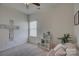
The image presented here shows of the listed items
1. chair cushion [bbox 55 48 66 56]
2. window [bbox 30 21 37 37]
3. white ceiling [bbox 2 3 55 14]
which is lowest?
chair cushion [bbox 55 48 66 56]

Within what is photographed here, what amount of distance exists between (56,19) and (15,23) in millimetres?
612

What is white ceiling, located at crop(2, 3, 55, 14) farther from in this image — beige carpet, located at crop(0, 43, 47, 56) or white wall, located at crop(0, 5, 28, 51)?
beige carpet, located at crop(0, 43, 47, 56)

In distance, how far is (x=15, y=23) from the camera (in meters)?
1.43

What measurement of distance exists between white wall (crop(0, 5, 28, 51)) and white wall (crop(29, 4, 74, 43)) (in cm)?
23

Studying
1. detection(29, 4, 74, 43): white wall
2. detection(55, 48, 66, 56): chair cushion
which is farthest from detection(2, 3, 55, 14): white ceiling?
detection(55, 48, 66, 56): chair cushion

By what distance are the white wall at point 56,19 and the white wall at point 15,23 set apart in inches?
9.1

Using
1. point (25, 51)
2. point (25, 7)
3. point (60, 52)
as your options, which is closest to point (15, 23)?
point (25, 7)

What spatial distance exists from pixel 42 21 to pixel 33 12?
0.20 m

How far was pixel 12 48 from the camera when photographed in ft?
4.64

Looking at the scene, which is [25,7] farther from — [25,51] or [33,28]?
[25,51]

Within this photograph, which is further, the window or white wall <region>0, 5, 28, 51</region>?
the window

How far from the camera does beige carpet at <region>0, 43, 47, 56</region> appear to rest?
1.36 m

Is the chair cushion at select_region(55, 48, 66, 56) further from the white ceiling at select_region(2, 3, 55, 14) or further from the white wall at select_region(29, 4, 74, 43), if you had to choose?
the white ceiling at select_region(2, 3, 55, 14)

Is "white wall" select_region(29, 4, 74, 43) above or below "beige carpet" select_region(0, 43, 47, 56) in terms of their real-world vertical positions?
above
